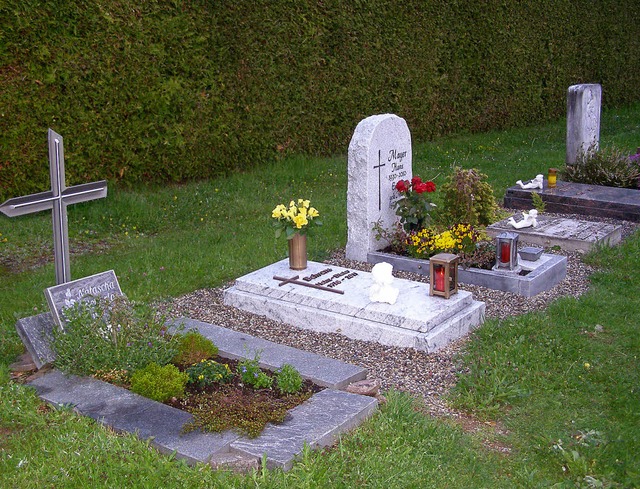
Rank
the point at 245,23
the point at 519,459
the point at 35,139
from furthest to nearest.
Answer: the point at 245,23 → the point at 35,139 → the point at 519,459

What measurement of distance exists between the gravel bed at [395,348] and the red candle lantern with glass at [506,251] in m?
0.31

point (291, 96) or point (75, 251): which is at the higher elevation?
point (291, 96)

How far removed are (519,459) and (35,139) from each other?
714 centimetres

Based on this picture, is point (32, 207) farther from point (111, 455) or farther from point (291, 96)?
point (291, 96)

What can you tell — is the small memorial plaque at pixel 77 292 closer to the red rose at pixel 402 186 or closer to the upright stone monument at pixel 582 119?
the red rose at pixel 402 186

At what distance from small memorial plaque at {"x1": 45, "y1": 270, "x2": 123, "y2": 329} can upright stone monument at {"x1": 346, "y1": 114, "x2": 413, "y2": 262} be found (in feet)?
9.47

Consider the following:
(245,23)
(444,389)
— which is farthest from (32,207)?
(245,23)

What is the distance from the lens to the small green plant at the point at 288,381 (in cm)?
484

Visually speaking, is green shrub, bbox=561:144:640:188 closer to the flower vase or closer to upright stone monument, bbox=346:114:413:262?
upright stone monument, bbox=346:114:413:262

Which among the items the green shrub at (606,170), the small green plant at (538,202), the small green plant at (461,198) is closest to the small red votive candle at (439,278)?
the small green plant at (461,198)

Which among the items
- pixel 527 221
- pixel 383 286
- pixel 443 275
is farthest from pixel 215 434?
pixel 527 221

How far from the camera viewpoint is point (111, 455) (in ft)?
13.4

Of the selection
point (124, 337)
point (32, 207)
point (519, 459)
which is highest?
point (32, 207)

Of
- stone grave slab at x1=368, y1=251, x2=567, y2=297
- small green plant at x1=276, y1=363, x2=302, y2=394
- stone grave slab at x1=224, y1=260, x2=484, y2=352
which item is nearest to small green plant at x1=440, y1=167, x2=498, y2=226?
stone grave slab at x1=368, y1=251, x2=567, y2=297
